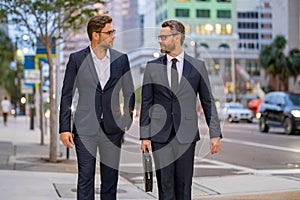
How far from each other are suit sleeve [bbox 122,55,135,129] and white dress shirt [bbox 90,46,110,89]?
17cm

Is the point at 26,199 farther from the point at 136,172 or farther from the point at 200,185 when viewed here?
the point at 136,172

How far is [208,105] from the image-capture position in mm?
5543

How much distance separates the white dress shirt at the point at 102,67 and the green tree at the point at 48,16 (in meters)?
7.02

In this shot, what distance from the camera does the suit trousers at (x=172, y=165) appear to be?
5418 millimetres

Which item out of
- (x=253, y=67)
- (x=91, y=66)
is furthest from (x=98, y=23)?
(x=253, y=67)

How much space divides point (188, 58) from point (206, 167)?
7.30 metres

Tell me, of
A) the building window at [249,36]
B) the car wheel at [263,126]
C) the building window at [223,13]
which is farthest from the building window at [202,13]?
the car wheel at [263,126]

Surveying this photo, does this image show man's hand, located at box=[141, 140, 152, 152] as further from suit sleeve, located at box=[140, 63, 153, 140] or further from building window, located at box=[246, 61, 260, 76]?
building window, located at box=[246, 61, 260, 76]

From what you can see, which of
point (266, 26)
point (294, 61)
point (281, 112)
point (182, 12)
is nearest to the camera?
point (281, 112)

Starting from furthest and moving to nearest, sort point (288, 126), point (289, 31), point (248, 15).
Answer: point (248, 15)
point (289, 31)
point (288, 126)

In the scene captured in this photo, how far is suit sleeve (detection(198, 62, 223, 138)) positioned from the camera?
5.48 m

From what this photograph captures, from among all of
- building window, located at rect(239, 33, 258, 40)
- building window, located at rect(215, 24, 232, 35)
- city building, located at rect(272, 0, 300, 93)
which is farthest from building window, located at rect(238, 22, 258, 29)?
city building, located at rect(272, 0, 300, 93)

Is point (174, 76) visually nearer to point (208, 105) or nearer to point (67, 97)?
point (208, 105)

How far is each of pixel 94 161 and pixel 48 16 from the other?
8552mm
